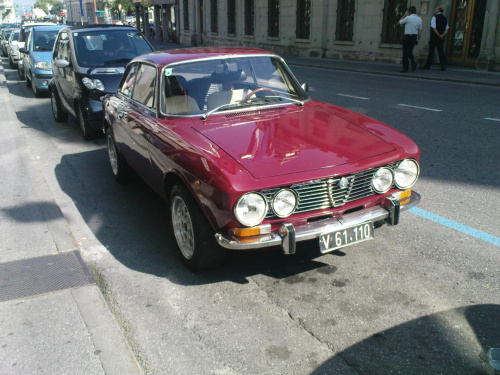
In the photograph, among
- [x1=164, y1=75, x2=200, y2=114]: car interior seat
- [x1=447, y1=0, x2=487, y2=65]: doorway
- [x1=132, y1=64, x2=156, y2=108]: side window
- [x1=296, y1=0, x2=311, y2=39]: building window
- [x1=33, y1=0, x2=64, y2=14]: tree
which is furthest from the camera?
[x1=33, y1=0, x2=64, y2=14]: tree

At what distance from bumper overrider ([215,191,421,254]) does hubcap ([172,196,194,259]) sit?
483mm

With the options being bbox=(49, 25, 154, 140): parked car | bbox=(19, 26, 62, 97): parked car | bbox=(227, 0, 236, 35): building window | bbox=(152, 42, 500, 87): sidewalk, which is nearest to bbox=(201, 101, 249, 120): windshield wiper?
bbox=(49, 25, 154, 140): parked car

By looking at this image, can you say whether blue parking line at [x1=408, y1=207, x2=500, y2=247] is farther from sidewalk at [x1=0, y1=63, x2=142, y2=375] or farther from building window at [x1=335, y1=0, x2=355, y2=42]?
building window at [x1=335, y1=0, x2=355, y2=42]

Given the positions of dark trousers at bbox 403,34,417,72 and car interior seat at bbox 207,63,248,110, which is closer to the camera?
car interior seat at bbox 207,63,248,110

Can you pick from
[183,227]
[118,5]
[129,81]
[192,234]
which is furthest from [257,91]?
[118,5]

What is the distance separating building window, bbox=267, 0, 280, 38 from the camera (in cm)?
3022

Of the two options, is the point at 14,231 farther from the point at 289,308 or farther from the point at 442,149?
the point at 442,149

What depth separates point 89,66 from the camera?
8812 millimetres

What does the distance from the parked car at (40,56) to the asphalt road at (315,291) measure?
8.38m

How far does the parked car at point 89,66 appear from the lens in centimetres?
840

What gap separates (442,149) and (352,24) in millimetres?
18209

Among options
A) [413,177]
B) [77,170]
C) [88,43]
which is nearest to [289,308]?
[413,177]

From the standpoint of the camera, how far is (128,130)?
526 centimetres

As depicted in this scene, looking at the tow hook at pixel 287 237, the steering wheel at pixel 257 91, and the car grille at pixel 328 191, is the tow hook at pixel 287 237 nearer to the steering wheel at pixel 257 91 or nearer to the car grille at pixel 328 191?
the car grille at pixel 328 191
